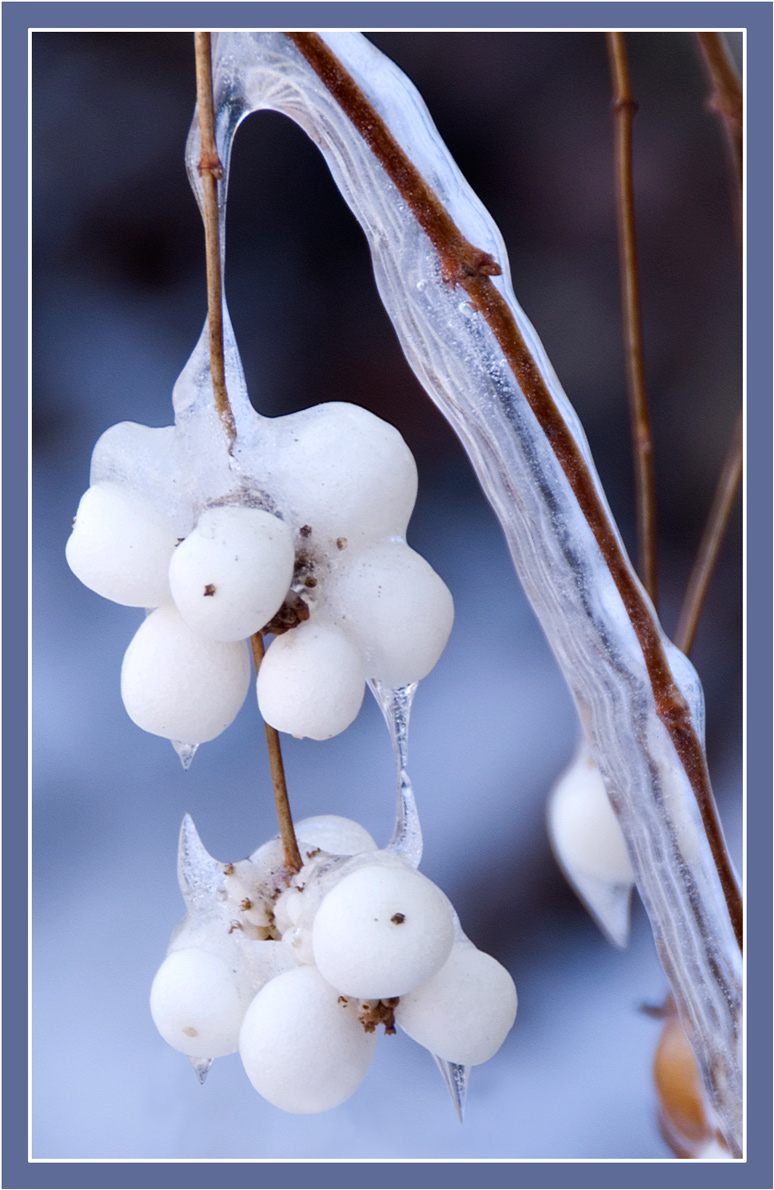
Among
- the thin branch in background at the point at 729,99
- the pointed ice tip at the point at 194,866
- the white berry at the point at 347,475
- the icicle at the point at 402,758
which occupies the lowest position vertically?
the pointed ice tip at the point at 194,866

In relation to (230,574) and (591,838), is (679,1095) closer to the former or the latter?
(591,838)

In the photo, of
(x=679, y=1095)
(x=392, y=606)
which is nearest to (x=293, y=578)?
(x=392, y=606)

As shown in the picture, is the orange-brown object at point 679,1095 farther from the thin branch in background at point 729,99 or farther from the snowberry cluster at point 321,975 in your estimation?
the thin branch in background at point 729,99

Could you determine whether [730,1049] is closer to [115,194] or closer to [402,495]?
[402,495]

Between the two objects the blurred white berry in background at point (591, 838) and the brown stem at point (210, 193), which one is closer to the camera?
the brown stem at point (210, 193)

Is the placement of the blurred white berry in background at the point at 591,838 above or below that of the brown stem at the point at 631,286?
below

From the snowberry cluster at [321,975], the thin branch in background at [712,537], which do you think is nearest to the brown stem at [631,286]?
the thin branch in background at [712,537]

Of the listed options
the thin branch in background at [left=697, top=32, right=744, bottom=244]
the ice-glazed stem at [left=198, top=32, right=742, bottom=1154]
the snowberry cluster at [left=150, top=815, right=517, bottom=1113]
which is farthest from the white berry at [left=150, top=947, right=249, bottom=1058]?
the thin branch in background at [left=697, top=32, right=744, bottom=244]
